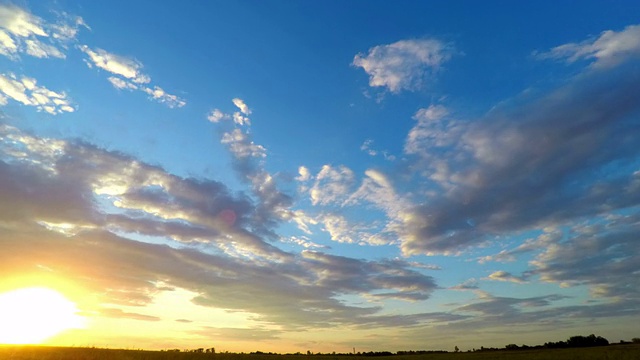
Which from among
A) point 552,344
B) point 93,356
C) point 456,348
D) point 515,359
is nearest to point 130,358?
point 93,356

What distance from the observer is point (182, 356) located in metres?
84.1

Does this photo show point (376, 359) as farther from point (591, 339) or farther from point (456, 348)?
point (591, 339)

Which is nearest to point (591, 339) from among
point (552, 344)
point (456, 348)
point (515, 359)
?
point (552, 344)

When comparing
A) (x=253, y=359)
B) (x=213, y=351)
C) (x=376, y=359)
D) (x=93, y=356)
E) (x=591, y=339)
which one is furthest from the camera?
(x=591, y=339)

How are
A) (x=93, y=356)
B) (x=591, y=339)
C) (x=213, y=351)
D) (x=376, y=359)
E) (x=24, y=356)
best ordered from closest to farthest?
(x=24, y=356) < (x=93, y=356) < (x=213, y=351) < (x=376, y=359) < (x=591, y=339)

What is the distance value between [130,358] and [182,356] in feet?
55.1

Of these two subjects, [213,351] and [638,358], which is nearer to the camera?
[638,358]

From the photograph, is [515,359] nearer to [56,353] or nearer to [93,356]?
[93,356]

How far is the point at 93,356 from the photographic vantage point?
67.7 m

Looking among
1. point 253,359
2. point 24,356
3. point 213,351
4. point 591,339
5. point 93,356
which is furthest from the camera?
point 591,339

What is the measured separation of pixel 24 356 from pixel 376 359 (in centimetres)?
10759

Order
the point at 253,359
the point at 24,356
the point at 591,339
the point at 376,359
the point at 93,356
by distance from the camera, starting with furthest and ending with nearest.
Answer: the point at 591,339 < the point at 376,359 < the point at 253,359 < the point at 93,356 < the point at 24,356

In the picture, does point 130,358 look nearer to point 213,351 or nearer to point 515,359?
point 213,351

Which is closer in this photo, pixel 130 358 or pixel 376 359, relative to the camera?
pixel 130 358
